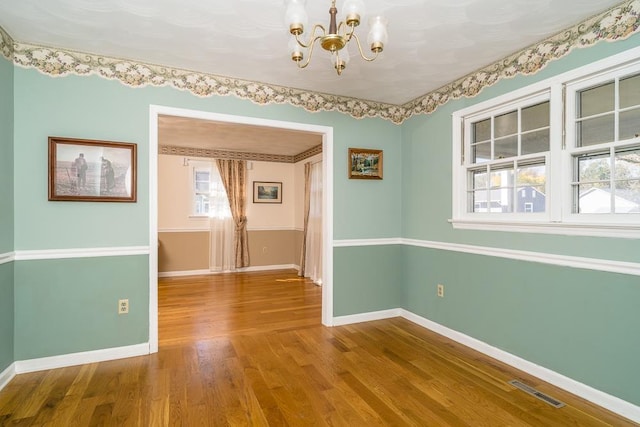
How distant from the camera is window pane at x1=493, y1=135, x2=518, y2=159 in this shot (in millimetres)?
2844

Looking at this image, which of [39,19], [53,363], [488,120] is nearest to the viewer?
[39,19]

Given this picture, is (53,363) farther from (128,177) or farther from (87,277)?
(128,177)

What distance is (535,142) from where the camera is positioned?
2.67m

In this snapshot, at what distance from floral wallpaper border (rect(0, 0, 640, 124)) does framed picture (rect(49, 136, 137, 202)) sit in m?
0.57

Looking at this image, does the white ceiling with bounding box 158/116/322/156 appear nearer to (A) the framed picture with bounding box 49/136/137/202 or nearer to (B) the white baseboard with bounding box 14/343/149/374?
(A) the framed picture with bounding box 49/136/137/202

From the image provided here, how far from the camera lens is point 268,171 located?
7.17 metres

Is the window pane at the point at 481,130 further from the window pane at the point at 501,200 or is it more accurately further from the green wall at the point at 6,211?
the green wall at the point at 6,211

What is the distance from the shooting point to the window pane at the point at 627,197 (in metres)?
2.11

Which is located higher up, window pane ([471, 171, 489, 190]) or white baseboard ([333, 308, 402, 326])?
window pane ([471, 171, 489, 190])

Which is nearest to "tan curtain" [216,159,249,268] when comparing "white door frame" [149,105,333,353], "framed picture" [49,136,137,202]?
"white door frame" [149,105,333,353]

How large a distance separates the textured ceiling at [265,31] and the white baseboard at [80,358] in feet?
8.01

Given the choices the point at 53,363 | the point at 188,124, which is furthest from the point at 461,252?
the point at 188,124

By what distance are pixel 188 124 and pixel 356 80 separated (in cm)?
269

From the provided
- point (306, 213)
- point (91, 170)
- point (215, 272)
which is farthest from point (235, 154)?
point (91, 170)
